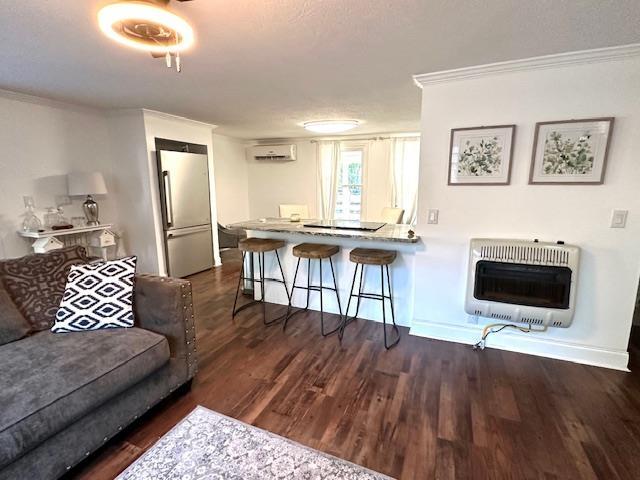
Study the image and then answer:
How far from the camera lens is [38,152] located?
3.38m

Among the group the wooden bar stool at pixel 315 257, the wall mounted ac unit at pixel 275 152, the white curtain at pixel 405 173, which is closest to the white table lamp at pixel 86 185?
the wooden bar stool at pixel 315 257

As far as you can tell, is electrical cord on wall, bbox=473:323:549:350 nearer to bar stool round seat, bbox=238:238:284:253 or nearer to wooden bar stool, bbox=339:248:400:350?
wooden bar stool, bbox=339:248:400:350

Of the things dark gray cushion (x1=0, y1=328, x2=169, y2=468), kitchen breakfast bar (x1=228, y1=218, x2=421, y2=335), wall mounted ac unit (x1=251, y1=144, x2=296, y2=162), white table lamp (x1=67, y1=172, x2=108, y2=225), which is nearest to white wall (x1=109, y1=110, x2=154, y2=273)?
white table lamp (x1=67, y1=172, x2=108, y2=225)

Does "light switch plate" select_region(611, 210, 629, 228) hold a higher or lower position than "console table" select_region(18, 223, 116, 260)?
higher

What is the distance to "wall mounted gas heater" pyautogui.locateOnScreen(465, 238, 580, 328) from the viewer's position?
231cm

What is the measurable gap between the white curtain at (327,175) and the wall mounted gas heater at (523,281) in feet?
12.8

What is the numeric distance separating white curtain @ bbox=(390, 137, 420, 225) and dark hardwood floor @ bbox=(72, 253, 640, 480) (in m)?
3.31

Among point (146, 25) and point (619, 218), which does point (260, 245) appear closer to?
point (146, 25)

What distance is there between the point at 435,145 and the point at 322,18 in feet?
4.64

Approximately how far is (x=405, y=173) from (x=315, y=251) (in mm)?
3355

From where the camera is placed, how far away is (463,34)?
184 cm

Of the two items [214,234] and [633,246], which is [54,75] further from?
[633,246]

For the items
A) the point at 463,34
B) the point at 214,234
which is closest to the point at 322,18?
the point at 463,34

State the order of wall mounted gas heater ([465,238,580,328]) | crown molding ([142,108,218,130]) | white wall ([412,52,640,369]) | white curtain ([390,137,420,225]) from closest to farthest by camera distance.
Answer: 1. white wall ([412,52,640,369])
2. wall mounted gas heater ([465,238,580,328])
3. crown molding ([142,108,218,130])
4. white curtain ([390,137,420,225])
